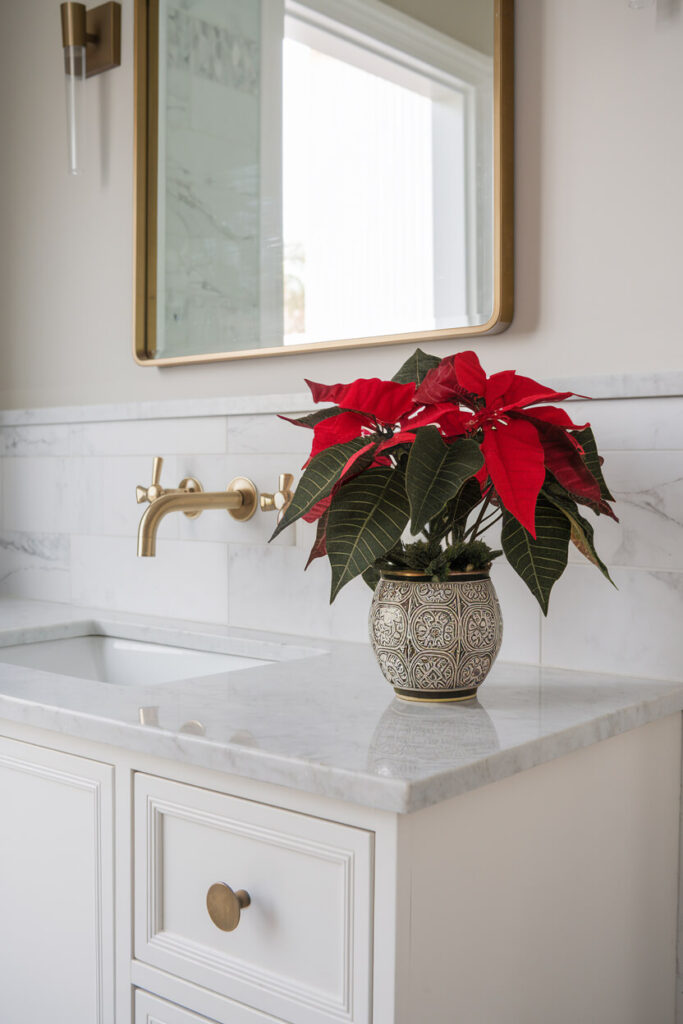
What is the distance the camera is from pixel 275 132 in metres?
1.49

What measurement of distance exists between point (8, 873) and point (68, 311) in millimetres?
1057

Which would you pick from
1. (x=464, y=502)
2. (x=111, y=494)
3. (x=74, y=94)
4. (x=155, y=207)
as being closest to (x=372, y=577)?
(x=464, y=502)

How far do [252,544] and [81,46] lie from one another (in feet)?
3.06

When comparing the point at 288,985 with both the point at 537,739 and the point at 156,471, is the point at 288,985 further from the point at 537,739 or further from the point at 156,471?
the point at 156,471

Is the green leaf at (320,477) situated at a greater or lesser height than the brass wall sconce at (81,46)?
lesser

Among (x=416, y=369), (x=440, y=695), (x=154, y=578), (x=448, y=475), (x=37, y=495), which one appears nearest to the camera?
(x=448, y=475)

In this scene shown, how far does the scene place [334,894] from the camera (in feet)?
2.58

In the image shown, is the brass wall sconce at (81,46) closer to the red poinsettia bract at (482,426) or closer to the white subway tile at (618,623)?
the red poinsettia bract at (482,426)

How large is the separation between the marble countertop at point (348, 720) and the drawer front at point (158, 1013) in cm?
24

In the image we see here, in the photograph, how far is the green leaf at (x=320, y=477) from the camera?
908 mm

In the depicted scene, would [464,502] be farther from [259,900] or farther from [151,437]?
[151,437]

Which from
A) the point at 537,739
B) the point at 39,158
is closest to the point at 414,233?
the point at 537,739

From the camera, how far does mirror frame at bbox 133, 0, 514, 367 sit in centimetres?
121

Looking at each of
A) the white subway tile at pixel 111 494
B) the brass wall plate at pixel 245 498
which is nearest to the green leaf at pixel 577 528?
the brass wall plate at pixel 245 498
